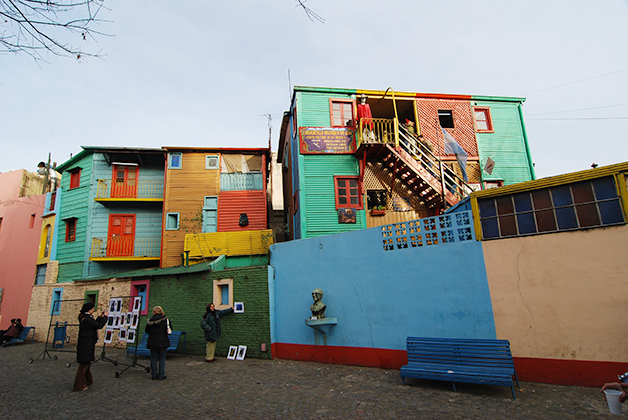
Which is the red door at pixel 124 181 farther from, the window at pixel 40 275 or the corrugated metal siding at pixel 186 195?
the window at pixel 40 275

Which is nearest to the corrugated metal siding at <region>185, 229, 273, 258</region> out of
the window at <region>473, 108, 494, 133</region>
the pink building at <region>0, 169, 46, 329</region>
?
the window at <region>473, 108, 494, 133</region>

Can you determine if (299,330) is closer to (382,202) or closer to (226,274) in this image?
(226,274)

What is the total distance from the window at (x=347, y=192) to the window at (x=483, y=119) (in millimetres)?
6277

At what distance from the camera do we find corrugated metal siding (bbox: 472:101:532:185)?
49.9ft

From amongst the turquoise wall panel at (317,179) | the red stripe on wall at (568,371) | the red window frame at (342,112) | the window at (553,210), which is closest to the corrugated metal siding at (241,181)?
the turquoise wall panel at (317,179)

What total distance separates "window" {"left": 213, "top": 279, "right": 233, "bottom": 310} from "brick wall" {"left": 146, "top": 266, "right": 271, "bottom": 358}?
5.9 inches

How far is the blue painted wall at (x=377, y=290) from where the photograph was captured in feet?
24.6

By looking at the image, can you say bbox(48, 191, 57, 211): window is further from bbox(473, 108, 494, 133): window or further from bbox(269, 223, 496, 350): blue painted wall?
bbox(473, 108, 494, 133): window

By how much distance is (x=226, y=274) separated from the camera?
11273 mm

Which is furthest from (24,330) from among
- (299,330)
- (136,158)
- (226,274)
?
(299,330)

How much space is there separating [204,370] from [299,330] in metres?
2.64

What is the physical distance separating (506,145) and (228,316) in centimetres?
1345

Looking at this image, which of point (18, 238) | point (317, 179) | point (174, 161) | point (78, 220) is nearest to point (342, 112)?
point (317, 179)

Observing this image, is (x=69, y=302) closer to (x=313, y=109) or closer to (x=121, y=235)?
(x=121, y=235)
